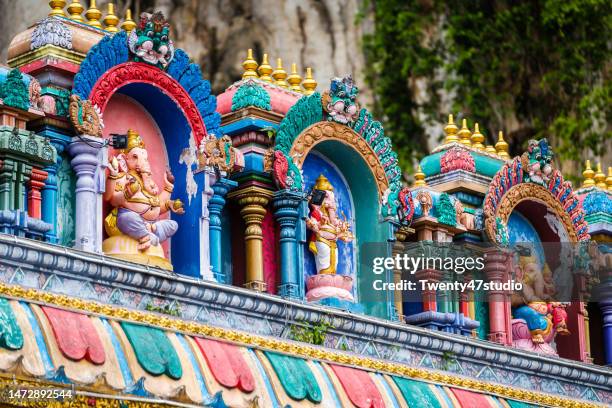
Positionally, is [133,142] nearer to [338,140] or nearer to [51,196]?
[51,196]

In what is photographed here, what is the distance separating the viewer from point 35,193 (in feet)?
66.9

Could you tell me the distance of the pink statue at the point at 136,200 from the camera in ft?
69.4

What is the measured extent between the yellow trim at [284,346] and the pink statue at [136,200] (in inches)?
46.6

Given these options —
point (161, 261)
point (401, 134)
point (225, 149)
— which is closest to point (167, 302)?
point (161, 261)

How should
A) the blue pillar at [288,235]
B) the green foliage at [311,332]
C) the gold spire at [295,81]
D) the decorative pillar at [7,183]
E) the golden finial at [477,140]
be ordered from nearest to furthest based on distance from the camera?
1. the decorative pillar at [7,183]
2. the green foliage at [311,332]
3. the blue pillar at [288,235]
4. the gold spire at [295,81]
5. the golden finial at [477,140]

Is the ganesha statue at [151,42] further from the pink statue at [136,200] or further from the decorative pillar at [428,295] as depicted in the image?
the decorative pillar at [428,295]

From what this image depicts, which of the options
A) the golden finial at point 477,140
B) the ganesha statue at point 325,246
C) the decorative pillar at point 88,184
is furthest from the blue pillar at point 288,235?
the golden finial at point 477,140

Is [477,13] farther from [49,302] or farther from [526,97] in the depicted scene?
[49,302]

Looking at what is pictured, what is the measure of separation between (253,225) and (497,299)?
14.0 ft

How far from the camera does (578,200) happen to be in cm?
2702

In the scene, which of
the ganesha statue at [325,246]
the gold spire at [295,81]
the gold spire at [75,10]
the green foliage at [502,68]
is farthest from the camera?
the green foliage at [502,68]

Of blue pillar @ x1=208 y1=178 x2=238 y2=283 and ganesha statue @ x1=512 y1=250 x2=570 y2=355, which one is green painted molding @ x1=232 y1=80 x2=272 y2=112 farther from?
ganesha statue @ x1=512 y1=250 x2=570 y2=355

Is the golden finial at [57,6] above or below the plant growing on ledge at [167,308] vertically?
above

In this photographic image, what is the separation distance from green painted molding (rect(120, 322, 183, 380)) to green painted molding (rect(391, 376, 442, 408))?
3.74 m
